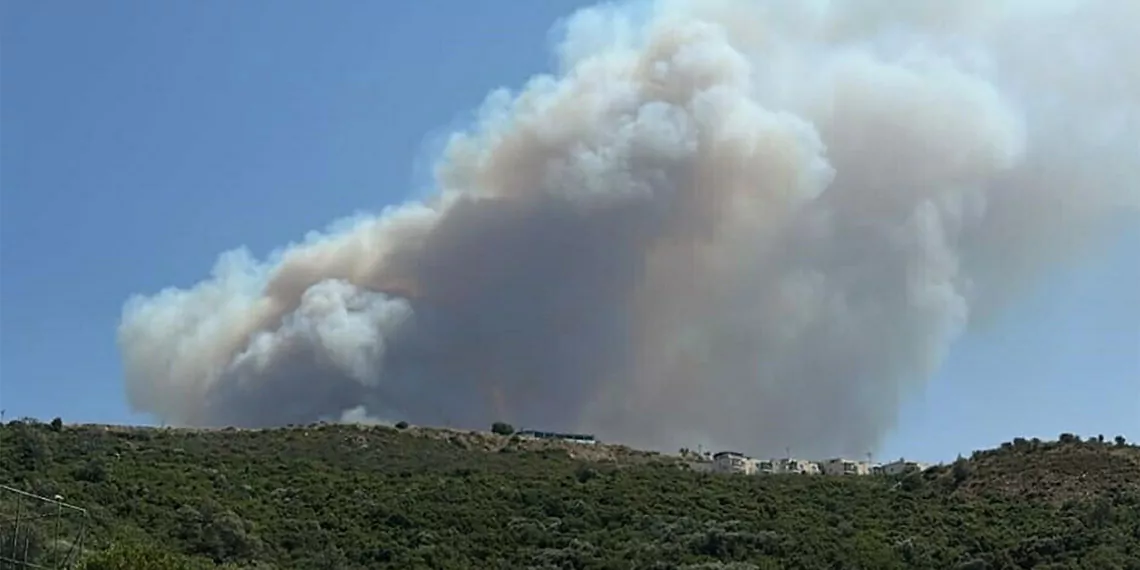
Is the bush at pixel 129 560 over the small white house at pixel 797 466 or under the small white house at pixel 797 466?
under

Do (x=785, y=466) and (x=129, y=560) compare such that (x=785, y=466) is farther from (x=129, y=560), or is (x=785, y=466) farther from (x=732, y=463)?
(x=129, y=560)

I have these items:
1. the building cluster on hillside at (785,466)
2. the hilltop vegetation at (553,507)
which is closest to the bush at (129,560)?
the hilltop vegetation at (553,507)

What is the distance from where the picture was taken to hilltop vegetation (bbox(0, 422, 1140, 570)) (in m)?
61.9

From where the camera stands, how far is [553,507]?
73.1 m

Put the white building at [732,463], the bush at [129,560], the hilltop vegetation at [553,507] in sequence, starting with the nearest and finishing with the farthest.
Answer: the bush at [129,560], the hilltop vegetation at [553,507], the white building at [732,463]

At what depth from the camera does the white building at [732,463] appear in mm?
95938

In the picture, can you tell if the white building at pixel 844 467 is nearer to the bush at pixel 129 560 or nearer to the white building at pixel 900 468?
the white building at pixel 900 468

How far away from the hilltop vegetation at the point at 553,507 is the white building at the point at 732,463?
23.0 feet

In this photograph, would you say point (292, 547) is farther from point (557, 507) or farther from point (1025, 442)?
point (1025, 442)

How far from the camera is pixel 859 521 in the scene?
7025cm

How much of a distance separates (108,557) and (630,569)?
83.9 ft

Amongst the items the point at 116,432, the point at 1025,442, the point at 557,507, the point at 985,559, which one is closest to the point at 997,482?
the point at 1025,442

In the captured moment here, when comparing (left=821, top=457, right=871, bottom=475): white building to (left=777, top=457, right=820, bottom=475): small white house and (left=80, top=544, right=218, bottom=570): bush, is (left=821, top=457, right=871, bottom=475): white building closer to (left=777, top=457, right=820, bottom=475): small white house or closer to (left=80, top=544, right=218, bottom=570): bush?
(left=777, top=457, right=820, bottom=475): small white house

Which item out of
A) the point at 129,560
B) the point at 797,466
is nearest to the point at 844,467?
the point at 797,466
